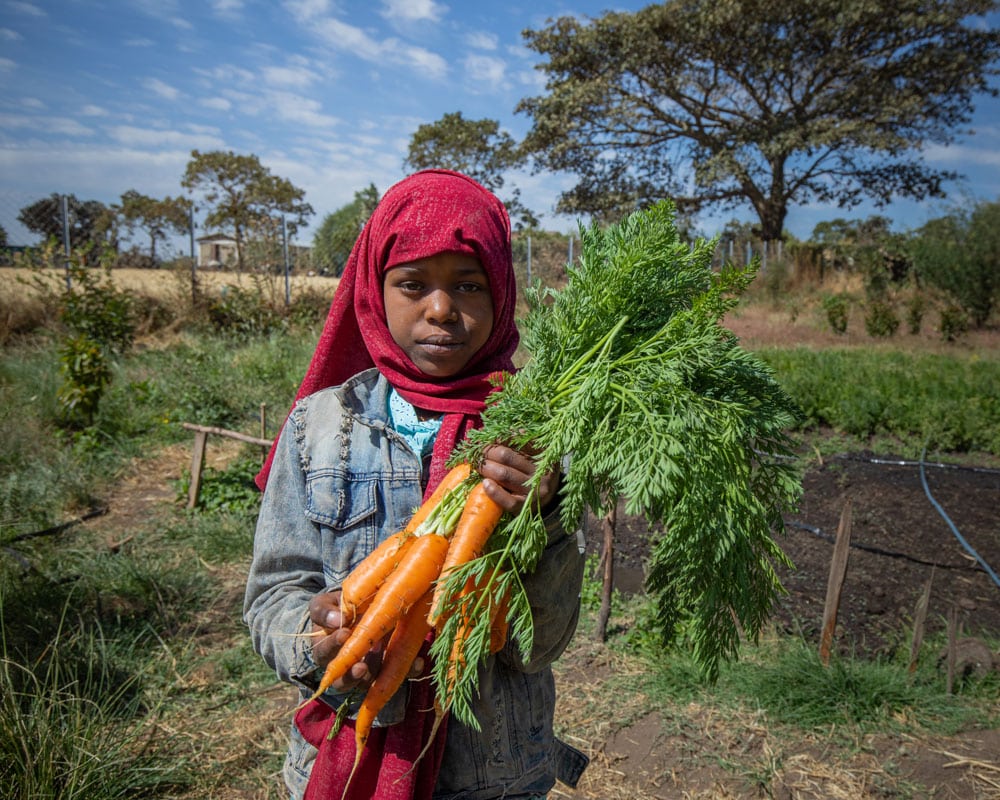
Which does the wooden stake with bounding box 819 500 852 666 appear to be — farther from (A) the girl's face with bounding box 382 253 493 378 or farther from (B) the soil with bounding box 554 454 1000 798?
(A) the girl's face with bounding box 382 253 493 378

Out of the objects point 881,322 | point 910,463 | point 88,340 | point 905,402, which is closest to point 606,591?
point 910,463

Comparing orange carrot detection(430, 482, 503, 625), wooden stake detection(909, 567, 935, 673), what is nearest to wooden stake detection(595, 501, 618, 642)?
wooden stake detection(909, 567, 935, 673)

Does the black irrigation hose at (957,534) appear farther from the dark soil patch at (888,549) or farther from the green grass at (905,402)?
the green grass at (905,402)

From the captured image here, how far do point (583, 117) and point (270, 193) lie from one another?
11970 millimetres

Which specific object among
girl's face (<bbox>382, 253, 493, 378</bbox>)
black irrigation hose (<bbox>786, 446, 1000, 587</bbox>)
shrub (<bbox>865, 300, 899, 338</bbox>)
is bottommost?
black irrigation hose (<bbox>786, 446, 1000, 587</bbox>)

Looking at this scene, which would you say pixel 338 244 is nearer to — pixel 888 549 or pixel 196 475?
pixel 196 475

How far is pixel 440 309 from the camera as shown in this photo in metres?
1.39

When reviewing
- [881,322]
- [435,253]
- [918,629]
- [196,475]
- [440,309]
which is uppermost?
[881,322]

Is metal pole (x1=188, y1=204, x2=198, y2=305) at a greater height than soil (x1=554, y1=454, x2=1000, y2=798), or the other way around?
metal pole (x1=188, y1=204, x2=198, y2=305)

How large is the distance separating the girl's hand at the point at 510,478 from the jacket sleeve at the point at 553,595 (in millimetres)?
68

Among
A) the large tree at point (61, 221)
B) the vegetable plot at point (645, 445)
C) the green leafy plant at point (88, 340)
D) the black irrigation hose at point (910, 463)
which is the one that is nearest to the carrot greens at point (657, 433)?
the vegetable plot at point (645, 445)

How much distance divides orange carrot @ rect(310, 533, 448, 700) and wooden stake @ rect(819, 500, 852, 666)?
9.20 feet

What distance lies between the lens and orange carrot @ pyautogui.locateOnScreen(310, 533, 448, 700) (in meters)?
1.26

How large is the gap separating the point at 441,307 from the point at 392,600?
0.60 meters
